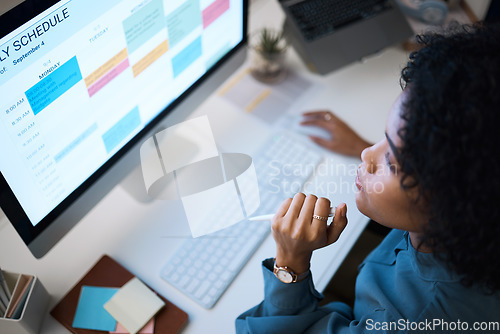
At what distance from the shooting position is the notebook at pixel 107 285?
74cm

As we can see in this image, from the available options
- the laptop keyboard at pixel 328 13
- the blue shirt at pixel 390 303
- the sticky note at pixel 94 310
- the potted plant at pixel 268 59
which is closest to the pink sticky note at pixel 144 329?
the sticky note at pixel 94 310

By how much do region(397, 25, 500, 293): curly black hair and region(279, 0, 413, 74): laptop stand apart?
0.57m

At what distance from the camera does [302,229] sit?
686 mm

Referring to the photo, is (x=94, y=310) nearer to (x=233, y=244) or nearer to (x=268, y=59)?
(x=233, y=244)

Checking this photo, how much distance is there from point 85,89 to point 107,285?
1.13 feet

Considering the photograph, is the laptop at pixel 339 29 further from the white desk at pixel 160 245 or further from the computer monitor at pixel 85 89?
the computer monitor at pixel 85 89

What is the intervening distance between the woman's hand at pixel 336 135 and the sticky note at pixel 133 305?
0.48 meters

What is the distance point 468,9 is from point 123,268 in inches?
44.9

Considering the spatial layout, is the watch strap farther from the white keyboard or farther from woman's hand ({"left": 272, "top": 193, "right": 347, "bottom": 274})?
the white keyboard

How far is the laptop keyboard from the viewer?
112 centimetres

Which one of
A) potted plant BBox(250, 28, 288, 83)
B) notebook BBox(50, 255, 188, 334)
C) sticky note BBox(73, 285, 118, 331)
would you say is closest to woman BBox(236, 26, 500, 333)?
notebook BBox(50, 255, 188, 334)

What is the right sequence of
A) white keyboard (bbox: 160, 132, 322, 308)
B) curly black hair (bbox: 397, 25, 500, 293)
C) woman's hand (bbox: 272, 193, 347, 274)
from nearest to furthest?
curly black hair (bbox: 397, 25, 500, 293), woman's hand (bbox: 272, 193, 347, 274), white keyboard (bbox: 160, 132, 322, 308)

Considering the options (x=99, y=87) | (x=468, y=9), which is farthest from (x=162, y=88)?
(x=468, y=9)

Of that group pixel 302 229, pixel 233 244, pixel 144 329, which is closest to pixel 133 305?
pixel 144 329
